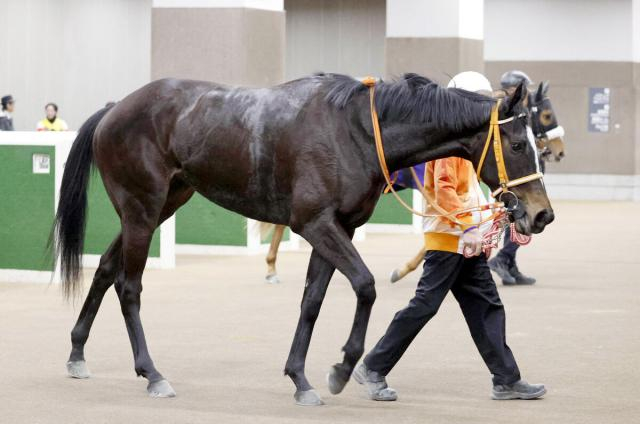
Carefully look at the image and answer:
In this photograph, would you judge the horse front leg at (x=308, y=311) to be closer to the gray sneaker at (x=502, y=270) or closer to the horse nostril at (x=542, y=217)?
the horse nostril at (x=542, y=217)

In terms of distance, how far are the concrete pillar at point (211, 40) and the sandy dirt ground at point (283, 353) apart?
87.1 inches

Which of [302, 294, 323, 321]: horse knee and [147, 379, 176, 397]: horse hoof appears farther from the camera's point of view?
[147, 379, 176, 397]: horse hoof

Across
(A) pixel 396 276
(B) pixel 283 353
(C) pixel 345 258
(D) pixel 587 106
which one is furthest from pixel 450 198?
(D) pixel 587 106

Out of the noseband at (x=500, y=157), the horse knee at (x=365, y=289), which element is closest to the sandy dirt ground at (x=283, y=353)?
the horse knee at (x=365, y=289)

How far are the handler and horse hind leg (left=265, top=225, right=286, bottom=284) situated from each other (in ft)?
16.4

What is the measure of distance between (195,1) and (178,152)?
7.71 meters

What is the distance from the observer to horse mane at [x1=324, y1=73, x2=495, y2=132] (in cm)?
672

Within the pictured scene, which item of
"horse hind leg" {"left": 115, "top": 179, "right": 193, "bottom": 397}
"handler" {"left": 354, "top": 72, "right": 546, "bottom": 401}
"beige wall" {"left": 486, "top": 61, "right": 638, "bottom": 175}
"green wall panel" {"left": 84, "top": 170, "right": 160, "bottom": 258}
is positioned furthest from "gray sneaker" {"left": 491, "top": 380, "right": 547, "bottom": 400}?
"beige wall" {"left": 486, "top": 61, "right": 638, "bottom": 175}

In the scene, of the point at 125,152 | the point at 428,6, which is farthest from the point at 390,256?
the point at 125,152

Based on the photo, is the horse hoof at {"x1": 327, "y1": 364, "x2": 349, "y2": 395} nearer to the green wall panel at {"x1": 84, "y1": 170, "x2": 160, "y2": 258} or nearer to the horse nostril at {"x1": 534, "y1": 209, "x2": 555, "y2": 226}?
the horse nostril at {"x1": 534, "y1": 209, "x2": 555, "y2": 226}

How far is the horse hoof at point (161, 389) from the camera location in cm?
710

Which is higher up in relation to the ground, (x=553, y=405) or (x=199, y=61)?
(x=199, y=61)

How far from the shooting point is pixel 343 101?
6.89 metres

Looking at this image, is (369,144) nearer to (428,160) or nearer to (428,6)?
(428,160)
